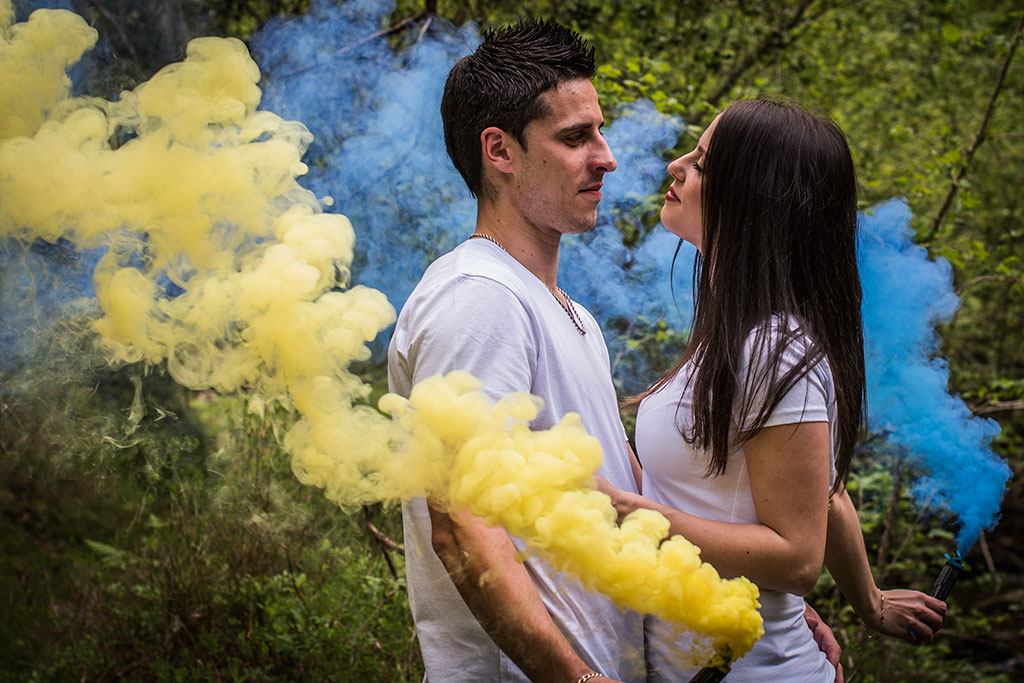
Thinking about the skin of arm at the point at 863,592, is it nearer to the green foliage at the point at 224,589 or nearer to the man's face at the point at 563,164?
the man's face at the point at 563,164

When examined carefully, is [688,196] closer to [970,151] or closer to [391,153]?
[391,153]

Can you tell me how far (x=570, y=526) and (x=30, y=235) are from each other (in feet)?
4.17

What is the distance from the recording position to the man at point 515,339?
4.74 ft

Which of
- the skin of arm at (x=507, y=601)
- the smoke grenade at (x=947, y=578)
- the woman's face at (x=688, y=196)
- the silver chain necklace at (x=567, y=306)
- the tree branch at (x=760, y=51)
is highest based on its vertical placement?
the tree branch at (x=760, y=51)

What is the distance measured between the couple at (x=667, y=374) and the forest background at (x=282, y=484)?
767mm

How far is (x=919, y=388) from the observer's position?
2.54 metres

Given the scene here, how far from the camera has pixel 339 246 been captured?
5.73 ft

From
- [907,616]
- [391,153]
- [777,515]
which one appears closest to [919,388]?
[907,616]

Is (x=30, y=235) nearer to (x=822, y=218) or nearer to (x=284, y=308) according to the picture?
(x=284, y=308)

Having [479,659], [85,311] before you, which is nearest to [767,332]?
[479,659]

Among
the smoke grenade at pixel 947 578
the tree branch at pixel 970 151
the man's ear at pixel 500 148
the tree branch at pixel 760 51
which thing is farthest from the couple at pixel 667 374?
the tree branch at pixel 760 51

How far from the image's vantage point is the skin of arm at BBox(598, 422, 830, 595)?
5.09 ft

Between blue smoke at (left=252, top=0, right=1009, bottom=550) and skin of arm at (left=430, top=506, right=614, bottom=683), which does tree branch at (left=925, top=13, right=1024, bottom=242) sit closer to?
blue smoke at (left=252, top=0, right=1009, bottom=550)

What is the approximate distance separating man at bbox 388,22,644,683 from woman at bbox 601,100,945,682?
164mm
